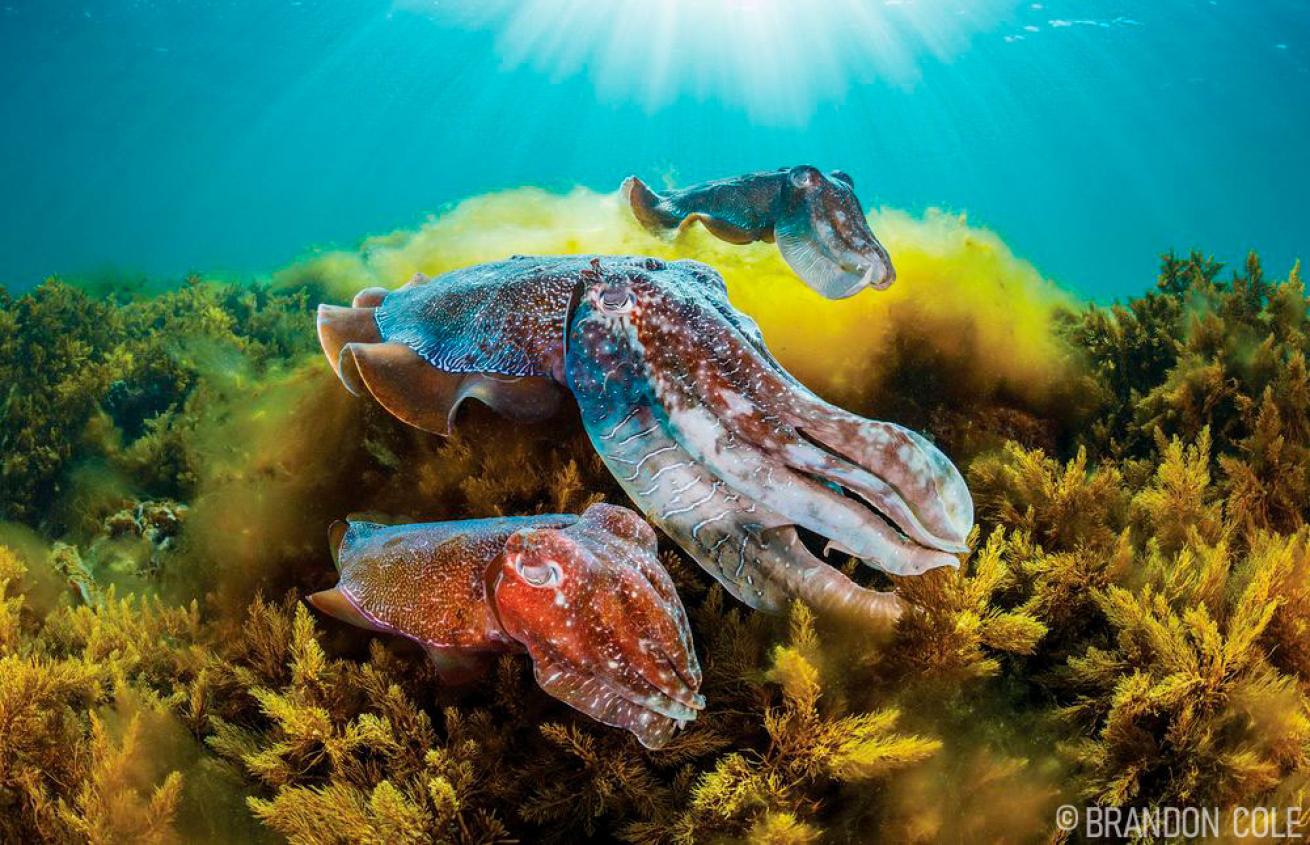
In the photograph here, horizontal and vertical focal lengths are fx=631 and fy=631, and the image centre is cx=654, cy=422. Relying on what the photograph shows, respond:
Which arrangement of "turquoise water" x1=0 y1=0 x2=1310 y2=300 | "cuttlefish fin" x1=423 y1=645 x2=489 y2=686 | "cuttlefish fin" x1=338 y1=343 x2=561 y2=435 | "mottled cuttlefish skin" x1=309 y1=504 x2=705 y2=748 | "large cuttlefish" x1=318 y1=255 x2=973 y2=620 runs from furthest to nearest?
"turquoise water" x1=0 y1=0 x2=1310 y2=300 → "cuttlefish fin" x1=338 y1=343 x2=561 y2=435 → "large cuttlefish" x1=318 y1=255 x2=973 y2=620 → "cuttlefish fin" x1=423 y1=645 x2=489 y2=686 → "mottled cuttlefish skin" x1=309 y1=504 x2=705 y2=748

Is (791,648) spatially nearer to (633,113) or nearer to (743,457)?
(743,457)

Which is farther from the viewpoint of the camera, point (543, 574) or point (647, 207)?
→ point (647, 207)

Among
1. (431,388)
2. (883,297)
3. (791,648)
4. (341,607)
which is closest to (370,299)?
(431,388)

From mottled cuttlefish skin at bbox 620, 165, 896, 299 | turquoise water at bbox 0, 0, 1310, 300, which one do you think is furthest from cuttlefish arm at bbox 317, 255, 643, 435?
turquoise water at bbox 0, 0, 1310, 300

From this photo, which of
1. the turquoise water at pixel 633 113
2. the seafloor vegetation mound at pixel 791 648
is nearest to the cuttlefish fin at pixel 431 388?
the seafloor vegetation mound at pixel 791 648

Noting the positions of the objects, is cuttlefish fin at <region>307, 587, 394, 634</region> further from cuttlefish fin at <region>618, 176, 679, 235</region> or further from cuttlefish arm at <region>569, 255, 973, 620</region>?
cuttlefish fin at <region>618, 176, 679, 235</region>

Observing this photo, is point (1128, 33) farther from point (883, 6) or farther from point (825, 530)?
point (825, 530)

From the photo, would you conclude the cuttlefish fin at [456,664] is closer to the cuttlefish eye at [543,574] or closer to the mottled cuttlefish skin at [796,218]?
the cuttlefish eye at [543,574]
